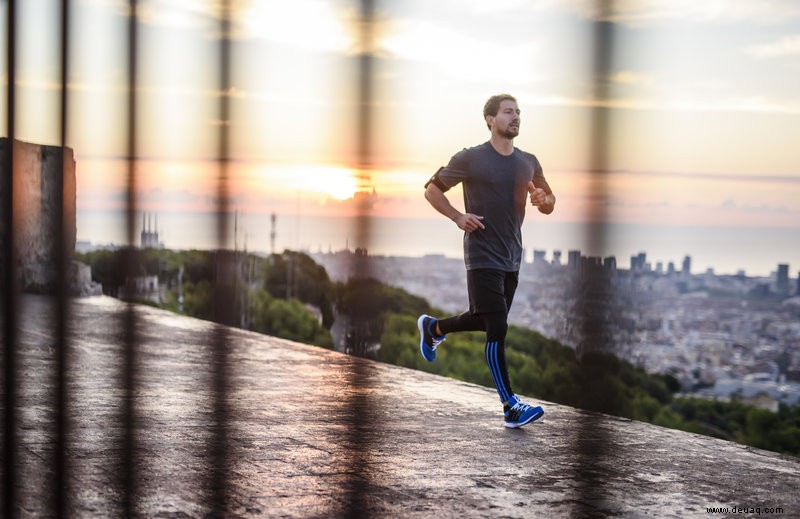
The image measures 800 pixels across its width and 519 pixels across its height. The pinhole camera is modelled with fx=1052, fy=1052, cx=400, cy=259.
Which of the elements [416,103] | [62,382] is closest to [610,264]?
[416,103]

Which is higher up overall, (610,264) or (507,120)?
(507,120)

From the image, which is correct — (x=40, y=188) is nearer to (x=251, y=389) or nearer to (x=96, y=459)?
(x=251, y=389)

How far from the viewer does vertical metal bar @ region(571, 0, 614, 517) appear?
289 cm

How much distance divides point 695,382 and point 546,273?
664 centimetres

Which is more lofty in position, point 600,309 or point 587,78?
point 587,78

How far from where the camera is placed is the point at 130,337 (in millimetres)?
6945

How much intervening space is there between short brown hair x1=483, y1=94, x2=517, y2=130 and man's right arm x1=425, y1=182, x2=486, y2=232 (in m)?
0.35

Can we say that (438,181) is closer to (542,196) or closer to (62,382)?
(542,196)

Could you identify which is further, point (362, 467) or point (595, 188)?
point (362, 467)

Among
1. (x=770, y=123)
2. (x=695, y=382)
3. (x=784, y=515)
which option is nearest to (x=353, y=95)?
(x=784, y=515)

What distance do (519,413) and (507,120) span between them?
117 cm

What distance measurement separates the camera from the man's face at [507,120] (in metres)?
4.24

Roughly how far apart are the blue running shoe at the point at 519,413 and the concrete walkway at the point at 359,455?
4cm

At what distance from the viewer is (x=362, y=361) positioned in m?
6.23
